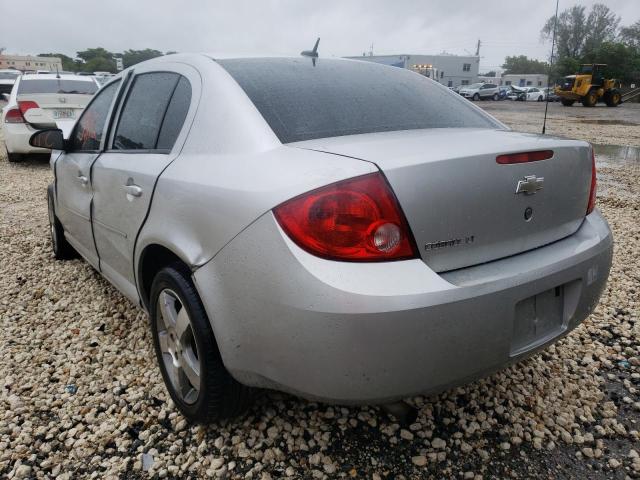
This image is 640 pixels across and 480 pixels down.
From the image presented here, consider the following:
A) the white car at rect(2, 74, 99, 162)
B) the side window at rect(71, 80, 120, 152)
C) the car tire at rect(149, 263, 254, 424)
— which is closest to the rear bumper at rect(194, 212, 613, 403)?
the car tire at rect(149, 263, 254, 424)

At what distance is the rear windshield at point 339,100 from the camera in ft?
6.30

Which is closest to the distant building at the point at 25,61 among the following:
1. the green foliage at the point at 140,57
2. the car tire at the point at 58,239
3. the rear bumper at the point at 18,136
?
the green foliage at the point at 140,57

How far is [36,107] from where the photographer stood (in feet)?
27.7

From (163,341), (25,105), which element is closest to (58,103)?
(25,105)

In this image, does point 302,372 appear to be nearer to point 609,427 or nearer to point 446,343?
point 446,343

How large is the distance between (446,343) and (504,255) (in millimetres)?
425

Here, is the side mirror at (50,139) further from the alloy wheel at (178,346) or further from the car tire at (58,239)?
the alloy wheel at (178,346)

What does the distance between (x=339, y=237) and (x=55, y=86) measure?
966 cm

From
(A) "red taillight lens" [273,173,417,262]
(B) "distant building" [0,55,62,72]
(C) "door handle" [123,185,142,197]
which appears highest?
(B) "distant building" [0,55,62,72]

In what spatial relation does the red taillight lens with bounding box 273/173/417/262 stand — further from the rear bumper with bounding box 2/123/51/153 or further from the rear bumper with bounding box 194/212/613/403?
the rear bumper with bounding box 2/123/51/153

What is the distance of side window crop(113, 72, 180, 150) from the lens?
2322 mm

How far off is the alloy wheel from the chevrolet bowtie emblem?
128 centimetres

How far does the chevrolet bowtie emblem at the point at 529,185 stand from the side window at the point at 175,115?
53.1 inches

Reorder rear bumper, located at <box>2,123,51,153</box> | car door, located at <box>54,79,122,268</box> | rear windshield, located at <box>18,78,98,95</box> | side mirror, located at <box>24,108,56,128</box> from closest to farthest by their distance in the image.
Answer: car door, located at <box>54,79,122,268</box>, side mirror, located at <box>24,108,56,128</box>, rear bumper, located at <box>2,123,51,153</box>, rear windshield, located at <box>18,78,98,95</box>
